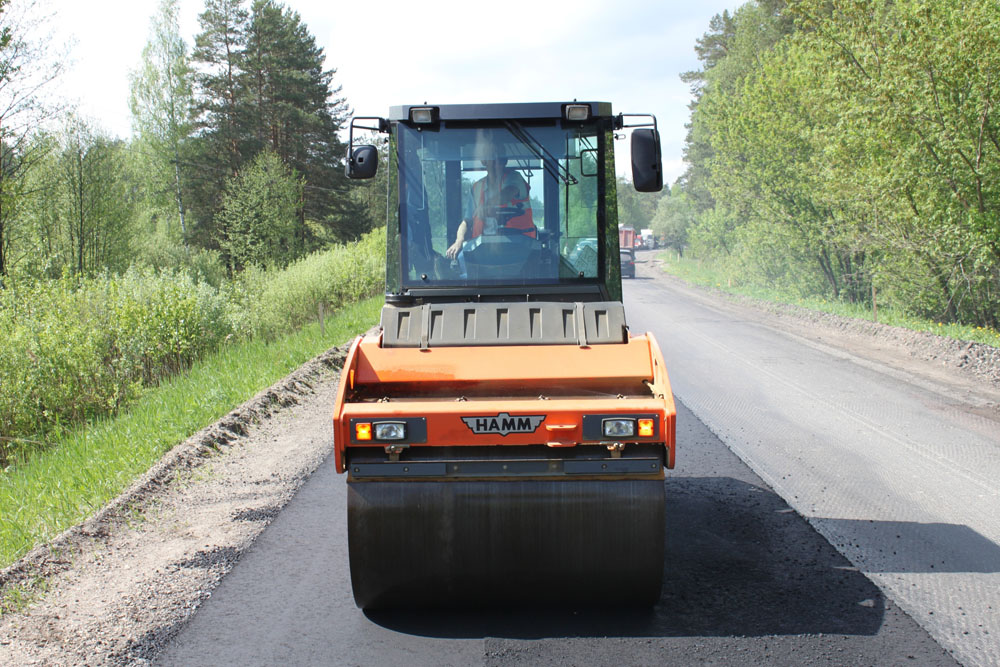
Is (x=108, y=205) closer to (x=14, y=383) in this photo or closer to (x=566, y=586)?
(x=14, y=383)

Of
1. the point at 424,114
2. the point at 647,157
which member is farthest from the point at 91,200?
the point at 647,157

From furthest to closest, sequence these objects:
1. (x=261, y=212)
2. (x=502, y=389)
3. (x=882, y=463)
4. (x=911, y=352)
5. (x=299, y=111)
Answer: (x=299, y=111)
(x=261, y=212)
(x=911, y=352)
(x=882, y=463)
(x=502, y=389)

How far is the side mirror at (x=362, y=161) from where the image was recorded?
5383 mm

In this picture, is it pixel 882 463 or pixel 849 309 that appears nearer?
pixel 882 463

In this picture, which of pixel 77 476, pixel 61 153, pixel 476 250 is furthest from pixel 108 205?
pixel 476 250

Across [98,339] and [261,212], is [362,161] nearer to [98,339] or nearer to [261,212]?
[98,339]

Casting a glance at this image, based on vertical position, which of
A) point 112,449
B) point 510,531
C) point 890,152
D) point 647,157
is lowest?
point 112,449

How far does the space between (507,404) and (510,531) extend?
1.99 feet

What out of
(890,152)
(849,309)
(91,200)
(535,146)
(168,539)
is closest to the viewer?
(535,146)

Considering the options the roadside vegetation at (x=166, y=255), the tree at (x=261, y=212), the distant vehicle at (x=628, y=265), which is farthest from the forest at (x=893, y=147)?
the tree at (x=261, y=212)

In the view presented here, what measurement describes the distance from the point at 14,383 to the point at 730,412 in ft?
27.3

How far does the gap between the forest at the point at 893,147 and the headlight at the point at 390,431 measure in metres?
13.3

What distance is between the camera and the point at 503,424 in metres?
3.89

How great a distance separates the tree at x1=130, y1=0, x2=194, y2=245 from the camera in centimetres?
4459
